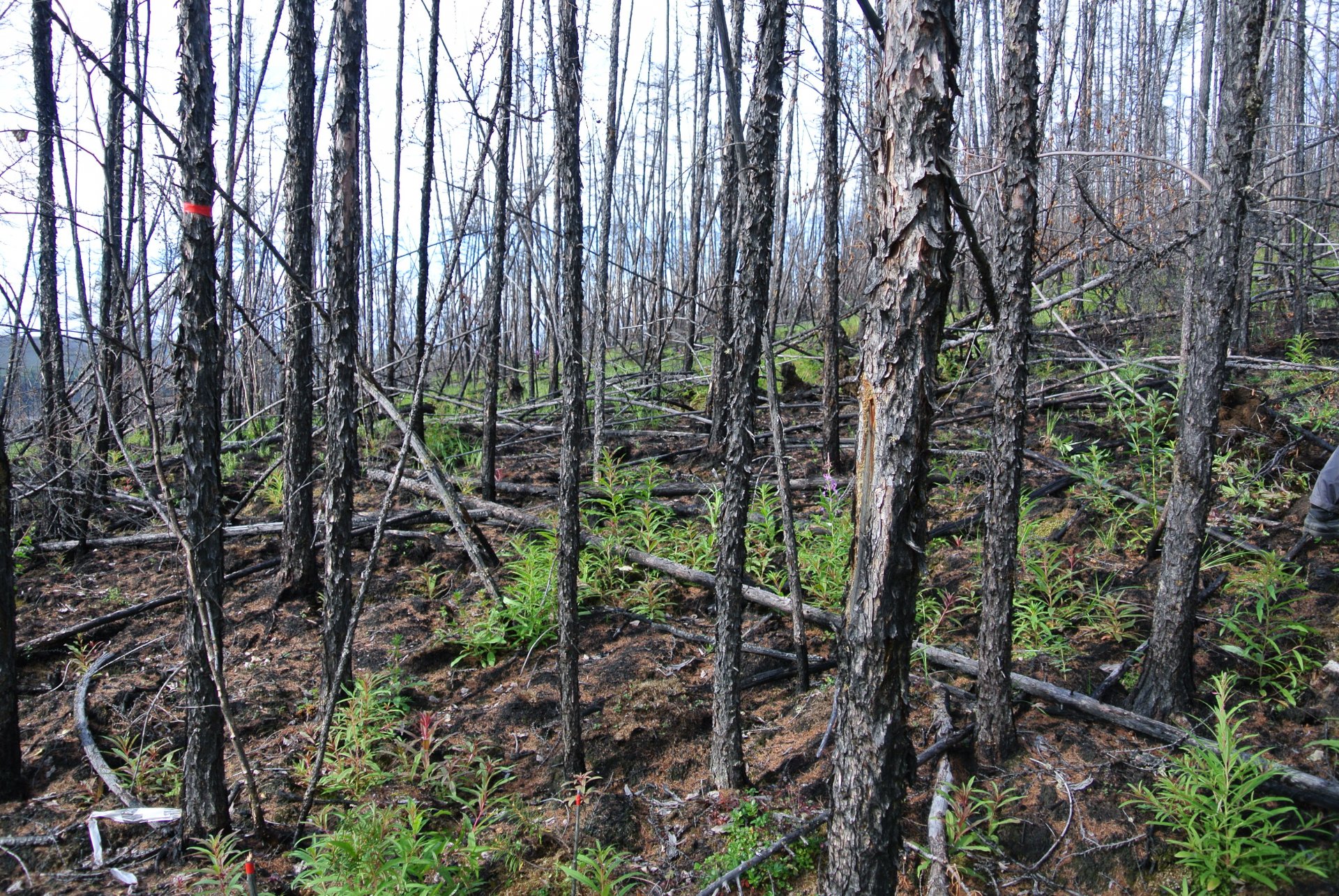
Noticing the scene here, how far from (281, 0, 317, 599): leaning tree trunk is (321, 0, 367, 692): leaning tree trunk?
0.26 meters

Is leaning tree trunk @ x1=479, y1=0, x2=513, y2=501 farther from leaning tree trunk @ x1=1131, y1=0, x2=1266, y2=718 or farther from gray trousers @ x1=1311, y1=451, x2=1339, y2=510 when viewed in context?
gray trousers @ x1=1311, y1=451, x2=1339, y2=510

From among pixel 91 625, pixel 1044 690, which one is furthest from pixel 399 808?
pixel 91 625

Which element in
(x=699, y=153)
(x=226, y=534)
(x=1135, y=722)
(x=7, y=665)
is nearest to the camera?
(x=1135, y=722)

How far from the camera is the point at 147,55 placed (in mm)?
7645

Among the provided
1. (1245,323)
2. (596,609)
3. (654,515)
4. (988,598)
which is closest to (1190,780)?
(988,598)

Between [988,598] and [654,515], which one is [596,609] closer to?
[654,515]

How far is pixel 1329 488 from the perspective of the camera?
4309 millimetres

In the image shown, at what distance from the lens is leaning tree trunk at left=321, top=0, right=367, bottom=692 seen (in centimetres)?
387

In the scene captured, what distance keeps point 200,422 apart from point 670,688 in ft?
9.14

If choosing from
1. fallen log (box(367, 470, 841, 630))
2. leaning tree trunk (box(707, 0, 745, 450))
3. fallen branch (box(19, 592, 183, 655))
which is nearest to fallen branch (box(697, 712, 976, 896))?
fallen log (box(367, 470, 841, 630))

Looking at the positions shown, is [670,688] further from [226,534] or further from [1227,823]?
[226,534]

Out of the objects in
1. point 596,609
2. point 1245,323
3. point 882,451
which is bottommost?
point 596,609

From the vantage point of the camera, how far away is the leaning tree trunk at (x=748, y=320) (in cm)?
319

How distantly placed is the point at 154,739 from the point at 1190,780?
5.41 metres
